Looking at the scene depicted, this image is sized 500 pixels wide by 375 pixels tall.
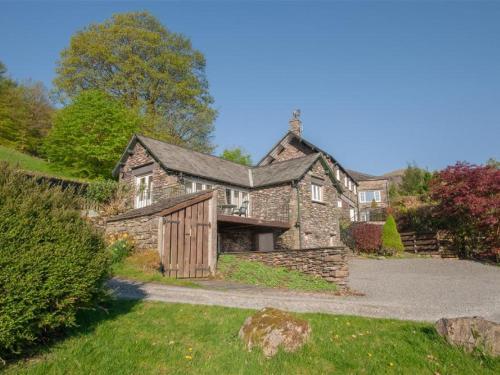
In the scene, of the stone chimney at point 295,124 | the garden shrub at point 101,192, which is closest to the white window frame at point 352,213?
the stone chimney at point 295,124

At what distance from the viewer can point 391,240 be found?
23.0 m

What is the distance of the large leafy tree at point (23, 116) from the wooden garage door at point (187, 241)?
29451mm

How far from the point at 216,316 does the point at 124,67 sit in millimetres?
28781

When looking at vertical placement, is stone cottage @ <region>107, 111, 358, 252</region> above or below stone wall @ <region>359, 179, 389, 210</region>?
below

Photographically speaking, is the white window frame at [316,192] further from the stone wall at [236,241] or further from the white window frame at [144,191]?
the white window frame at [144,191]

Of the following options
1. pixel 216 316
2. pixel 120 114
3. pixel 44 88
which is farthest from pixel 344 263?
pixel 44 88

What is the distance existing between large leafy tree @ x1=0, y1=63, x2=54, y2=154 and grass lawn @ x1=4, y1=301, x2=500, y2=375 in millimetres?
36381

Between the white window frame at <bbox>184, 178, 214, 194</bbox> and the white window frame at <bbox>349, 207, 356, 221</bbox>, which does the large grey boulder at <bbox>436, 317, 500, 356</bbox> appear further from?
the white window frame at <bbox>349, 207, 356, 221</bbox>

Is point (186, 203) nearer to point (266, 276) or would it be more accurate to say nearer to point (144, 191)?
point (266, 276)

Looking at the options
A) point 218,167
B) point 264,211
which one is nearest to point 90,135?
point 218,167

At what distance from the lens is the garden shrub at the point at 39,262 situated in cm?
399

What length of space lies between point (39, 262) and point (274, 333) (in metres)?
3.17

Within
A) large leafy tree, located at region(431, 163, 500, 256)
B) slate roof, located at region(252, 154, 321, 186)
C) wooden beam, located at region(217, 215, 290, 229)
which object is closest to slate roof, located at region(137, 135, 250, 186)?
slate roof, located at region(252, 154, 321, 186)

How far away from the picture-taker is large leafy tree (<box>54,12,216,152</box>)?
30.8 meters
